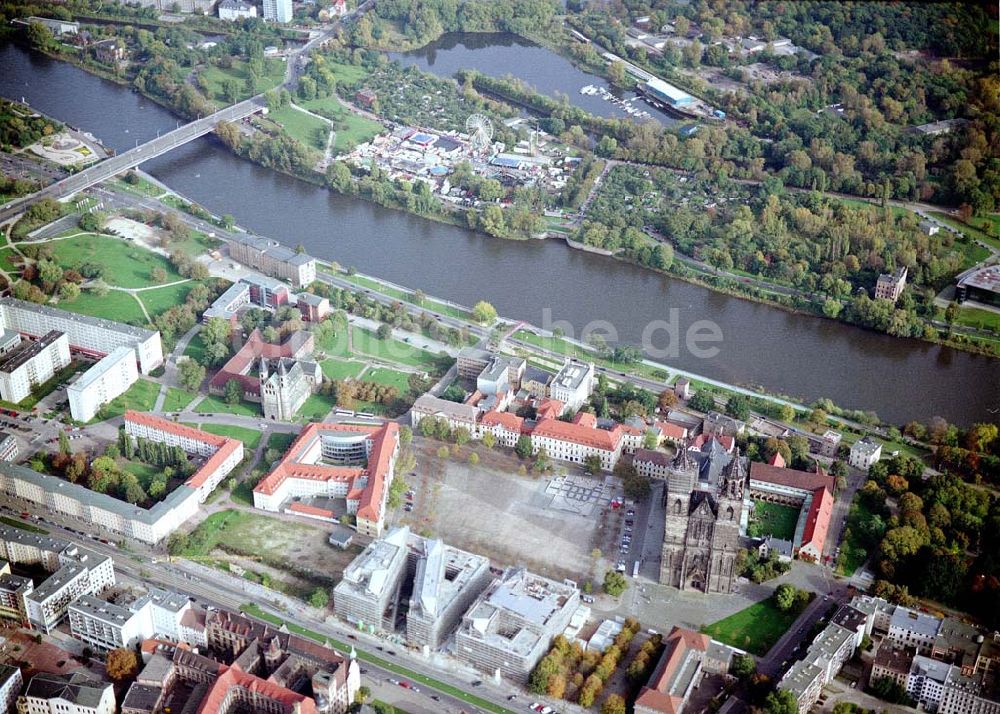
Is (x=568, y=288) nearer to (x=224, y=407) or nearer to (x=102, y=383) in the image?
(x=224, y=407)

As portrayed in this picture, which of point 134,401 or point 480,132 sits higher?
point 480,132

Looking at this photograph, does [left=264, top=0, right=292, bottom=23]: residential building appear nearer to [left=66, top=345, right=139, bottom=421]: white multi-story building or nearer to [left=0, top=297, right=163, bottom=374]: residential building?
[left=0, top=297, right=163, bottom=374]: residential building

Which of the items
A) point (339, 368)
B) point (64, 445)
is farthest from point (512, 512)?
point (64, 445)

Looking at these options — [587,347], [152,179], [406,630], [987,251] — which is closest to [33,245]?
[152,179]

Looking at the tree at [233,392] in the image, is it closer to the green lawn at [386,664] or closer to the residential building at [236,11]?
the green lawn at [386,664]

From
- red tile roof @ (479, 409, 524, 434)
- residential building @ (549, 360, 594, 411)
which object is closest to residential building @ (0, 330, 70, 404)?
red tile roof @ (479, 409, 524, 434)
